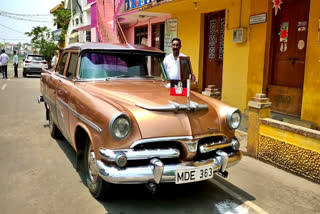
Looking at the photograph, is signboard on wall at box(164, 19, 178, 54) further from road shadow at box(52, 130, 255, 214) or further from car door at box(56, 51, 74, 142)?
road shadow at box(52, 130, 255, 214)

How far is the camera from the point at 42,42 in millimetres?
33531

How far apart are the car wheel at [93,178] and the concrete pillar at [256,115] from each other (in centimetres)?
274

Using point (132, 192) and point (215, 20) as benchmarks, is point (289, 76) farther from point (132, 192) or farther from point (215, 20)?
point (132, 192)

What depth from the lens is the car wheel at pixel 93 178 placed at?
342cm

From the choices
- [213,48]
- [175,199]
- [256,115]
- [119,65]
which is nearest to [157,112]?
[175,199]

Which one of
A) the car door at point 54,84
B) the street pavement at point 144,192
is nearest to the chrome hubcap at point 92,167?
the street pavement at point 144,192

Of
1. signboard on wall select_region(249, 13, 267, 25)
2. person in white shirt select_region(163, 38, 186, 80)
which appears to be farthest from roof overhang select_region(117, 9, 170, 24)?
person in white shirt select_region(163, 38, 186, 80)

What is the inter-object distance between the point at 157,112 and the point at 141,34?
11715 millimetres

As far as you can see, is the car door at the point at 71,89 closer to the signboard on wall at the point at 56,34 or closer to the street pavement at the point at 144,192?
the street pavement at the point at 144,192

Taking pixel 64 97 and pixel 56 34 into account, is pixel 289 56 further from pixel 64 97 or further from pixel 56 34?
pixel 56 34

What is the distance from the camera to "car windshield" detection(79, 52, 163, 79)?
4.32 metres

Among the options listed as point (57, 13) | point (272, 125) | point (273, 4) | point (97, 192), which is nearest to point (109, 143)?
point (97, 192)

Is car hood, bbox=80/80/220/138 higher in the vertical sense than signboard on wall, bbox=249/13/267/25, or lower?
lower

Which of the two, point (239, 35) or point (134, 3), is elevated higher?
point (134, 3)
